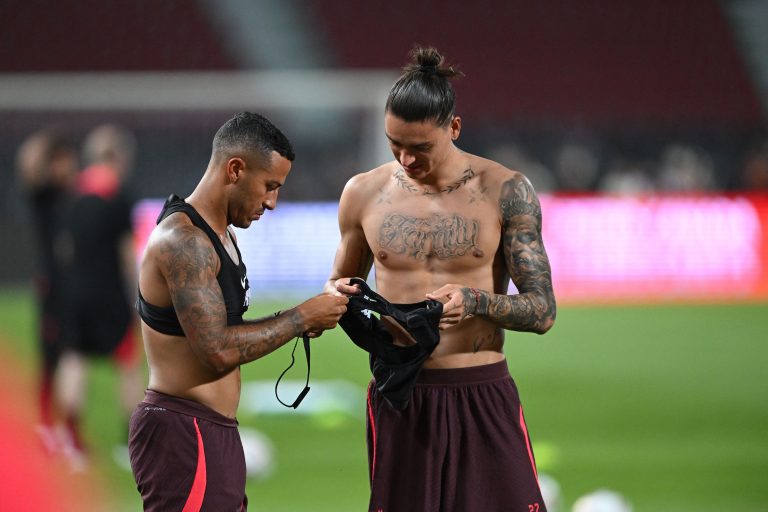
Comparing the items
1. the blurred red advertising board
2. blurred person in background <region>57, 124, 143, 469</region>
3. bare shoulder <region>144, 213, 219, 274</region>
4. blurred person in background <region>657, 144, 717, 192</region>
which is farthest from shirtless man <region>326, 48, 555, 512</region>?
blurred person in background <region>657, 144, 717, 192</region>

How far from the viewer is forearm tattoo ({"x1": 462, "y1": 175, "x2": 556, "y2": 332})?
4402 mm

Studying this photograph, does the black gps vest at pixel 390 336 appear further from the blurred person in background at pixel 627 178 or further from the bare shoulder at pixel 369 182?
the blurred person in background at pixel 627 178

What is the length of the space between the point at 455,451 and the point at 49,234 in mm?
5612

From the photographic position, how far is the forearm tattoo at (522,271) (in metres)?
4.40

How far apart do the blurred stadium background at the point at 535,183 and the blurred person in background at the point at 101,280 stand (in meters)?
0.65

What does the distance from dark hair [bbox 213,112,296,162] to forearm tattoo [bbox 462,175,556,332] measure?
38.4 inches

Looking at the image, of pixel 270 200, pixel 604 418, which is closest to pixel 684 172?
pixel 604 418

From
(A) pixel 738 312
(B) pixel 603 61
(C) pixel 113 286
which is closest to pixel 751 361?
(A) pixel 738 312

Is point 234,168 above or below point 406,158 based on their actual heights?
below

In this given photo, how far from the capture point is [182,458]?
4.07m

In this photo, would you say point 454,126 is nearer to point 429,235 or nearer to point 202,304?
point 429,235

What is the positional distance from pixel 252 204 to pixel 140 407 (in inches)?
36.3

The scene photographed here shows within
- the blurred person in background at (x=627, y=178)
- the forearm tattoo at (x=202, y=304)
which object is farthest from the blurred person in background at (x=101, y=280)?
the blurred person in background at (x=627, y=178)

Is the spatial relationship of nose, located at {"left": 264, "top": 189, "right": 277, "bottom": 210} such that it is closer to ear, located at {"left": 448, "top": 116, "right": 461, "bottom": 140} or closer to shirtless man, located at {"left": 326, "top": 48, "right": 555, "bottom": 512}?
shirtless man, located at {"left": 326, "top": 48, "right": 555, "bottom": 512}
